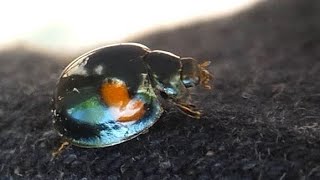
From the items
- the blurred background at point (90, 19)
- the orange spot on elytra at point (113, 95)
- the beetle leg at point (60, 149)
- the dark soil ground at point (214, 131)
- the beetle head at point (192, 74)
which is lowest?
the blurred background at point (90, 19)

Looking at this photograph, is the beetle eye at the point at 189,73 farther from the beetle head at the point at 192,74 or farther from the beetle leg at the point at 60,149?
the beetle leg at the point at 60,149

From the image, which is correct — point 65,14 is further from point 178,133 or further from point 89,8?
point 178,133

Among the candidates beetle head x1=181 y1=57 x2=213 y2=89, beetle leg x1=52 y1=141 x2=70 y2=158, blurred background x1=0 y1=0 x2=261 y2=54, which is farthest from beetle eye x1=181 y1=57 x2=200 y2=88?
blurred background x1=0 y1=0 x2=261 y2=54

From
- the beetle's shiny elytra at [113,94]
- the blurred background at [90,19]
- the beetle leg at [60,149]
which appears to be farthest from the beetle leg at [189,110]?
the blurred background at [90,19]

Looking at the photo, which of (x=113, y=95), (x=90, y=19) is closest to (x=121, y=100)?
(x=113, y=95)

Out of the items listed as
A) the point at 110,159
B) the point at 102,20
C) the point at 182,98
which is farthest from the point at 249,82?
the point at 102,20

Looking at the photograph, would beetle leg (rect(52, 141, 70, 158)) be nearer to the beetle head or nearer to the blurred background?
the beetle head
